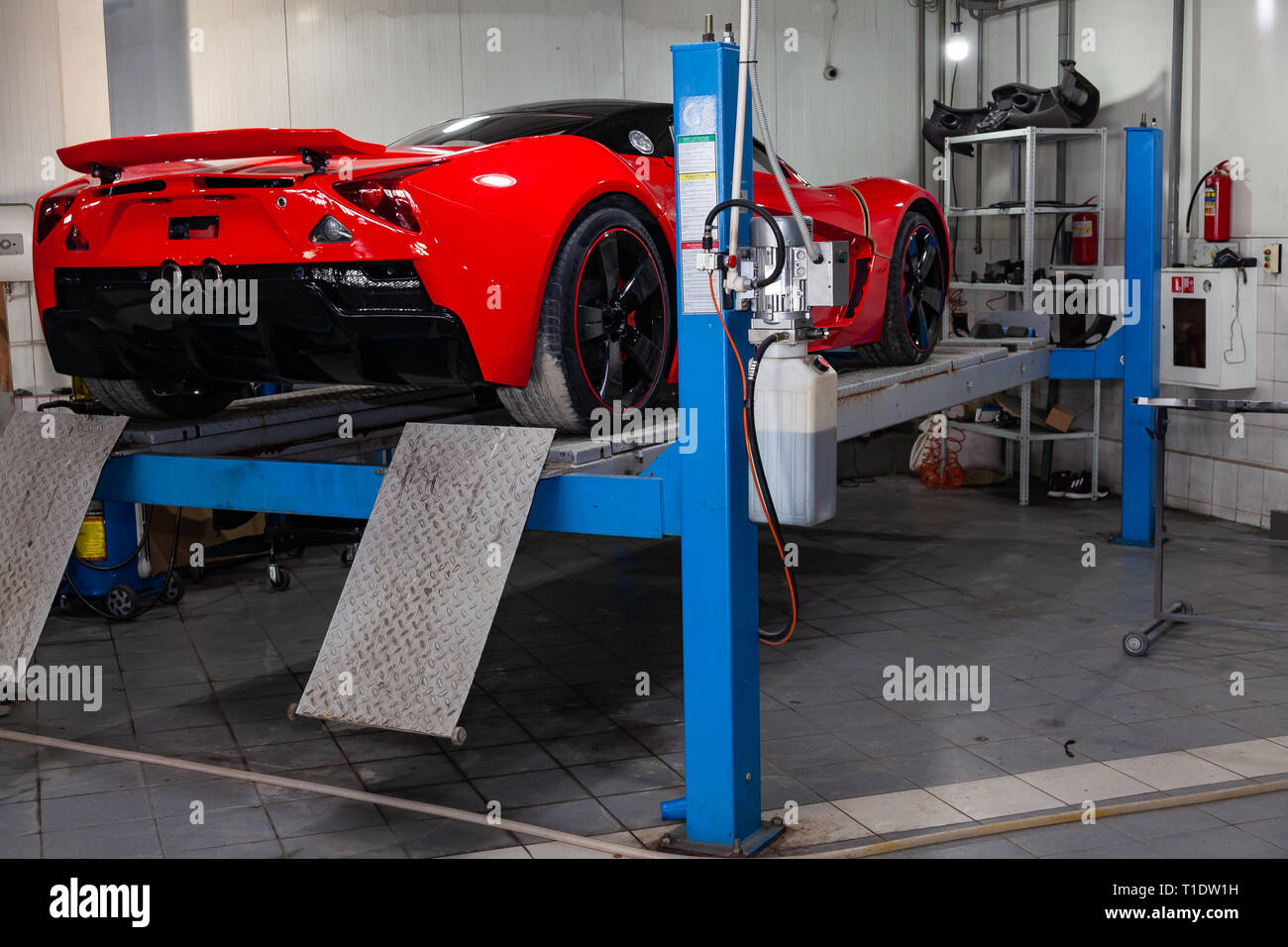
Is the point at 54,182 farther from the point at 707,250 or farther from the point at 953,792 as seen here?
the point at 953,792

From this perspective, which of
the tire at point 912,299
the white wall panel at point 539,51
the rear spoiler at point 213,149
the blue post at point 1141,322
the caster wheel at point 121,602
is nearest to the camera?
the rear spoiler at point 213,149

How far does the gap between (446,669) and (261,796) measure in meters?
0.80

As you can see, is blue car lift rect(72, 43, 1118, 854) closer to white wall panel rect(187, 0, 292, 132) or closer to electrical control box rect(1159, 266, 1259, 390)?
white wall panel rect(187, 0, 292, 132)

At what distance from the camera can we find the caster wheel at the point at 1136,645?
16.4 ft

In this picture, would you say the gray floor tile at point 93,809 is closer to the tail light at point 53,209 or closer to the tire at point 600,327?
the tire at point 600,327

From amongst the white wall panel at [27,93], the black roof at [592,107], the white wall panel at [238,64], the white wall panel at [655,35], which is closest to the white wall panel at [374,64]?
the white wall panel at [238,64]

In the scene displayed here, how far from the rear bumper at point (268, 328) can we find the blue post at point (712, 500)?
2.38ft

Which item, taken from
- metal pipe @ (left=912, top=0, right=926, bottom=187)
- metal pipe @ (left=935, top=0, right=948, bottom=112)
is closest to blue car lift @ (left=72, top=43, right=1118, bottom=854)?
metal pipe @ (left=912, top=0, right=926, bottom=187)

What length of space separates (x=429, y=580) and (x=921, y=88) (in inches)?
297

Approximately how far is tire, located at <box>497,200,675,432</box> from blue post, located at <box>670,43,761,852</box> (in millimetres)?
565

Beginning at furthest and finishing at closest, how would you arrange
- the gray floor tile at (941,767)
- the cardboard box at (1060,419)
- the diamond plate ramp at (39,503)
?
the cardboard box at (1060,419), the diamond plate ramp at (39,503), the gray floor tile at (941,767)

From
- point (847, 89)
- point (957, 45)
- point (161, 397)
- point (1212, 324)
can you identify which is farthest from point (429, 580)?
point (957, 45)

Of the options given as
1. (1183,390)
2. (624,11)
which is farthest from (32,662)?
(1183,390)

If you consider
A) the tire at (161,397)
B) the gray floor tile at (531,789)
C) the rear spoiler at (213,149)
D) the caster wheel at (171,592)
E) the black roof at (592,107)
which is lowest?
the gray floor tile at (531,789)
